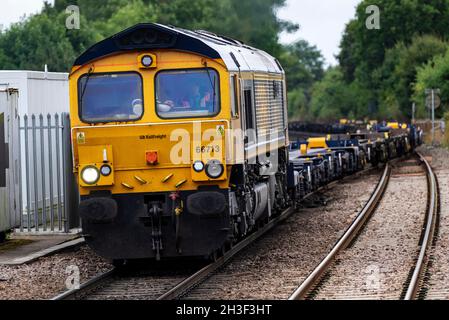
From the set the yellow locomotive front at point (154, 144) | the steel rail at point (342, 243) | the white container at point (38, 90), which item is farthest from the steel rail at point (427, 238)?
the white container at point (38, 90)

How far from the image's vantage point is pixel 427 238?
17.7 metres

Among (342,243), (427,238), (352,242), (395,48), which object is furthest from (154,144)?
(395,48)

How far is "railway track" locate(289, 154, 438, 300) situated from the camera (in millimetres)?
12859

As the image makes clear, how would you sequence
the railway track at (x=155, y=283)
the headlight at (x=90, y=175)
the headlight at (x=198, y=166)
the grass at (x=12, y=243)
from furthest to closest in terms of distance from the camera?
the grass at (x=12, y=243) → the headlight at (x=90, y=175) → the headlight at (x=198, y=166) → the railway track at (x=155, y=283)

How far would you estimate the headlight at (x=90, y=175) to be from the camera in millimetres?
14609

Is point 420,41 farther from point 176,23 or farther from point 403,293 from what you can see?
point 403,293

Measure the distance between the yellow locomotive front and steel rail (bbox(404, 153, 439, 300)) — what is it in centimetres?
255

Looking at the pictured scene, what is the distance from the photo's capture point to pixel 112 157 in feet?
48.0

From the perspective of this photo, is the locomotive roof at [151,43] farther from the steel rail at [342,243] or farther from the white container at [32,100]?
the white container at [32,100]

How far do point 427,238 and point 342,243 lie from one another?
4.62 ft

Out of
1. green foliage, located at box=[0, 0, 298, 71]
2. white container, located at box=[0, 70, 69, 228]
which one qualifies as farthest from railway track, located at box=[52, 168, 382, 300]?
green foliage, located at box=[0, 0, 298, 71]

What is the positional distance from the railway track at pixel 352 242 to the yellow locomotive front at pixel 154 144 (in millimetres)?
1450

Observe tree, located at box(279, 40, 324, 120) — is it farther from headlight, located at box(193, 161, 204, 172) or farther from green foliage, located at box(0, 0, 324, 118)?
headlight, located at box(193, 161, 204, 172)

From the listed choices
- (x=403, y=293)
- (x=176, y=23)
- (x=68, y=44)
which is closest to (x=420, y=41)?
(x=176, y=23)
